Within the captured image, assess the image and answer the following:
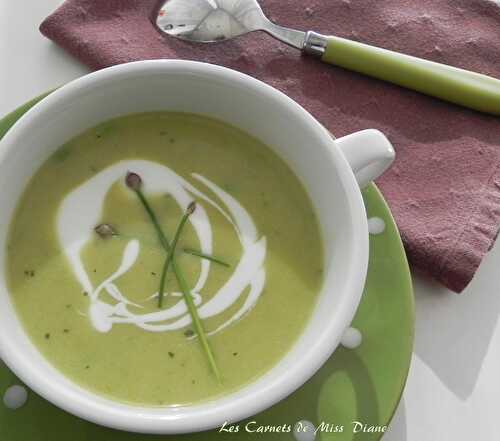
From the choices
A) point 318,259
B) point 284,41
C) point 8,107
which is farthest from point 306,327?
point 8,107

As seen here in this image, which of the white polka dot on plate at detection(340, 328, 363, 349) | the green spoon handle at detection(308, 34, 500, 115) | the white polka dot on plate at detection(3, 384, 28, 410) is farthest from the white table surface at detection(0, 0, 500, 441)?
the white polka dot on plate at detection(3, 384, 28, 410)

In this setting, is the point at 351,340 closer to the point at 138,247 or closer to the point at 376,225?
the point at 376,225

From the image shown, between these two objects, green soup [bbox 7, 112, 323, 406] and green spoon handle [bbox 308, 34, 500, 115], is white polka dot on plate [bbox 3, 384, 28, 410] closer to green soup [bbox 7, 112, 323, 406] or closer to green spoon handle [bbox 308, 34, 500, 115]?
Answer: green soup [bbox 7, 112, 323, 406]

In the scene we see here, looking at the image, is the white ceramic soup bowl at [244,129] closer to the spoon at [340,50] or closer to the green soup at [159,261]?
the green soup at [159,261]

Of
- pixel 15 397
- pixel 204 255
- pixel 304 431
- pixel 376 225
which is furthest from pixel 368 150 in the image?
pixel 15 397

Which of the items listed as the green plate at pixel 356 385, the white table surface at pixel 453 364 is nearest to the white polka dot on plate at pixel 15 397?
the green plate at pixel 356 385

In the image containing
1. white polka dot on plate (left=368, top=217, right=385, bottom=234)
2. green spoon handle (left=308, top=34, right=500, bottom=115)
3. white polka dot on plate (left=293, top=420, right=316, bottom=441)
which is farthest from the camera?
green spoon handle (left=308, top=34, right=500, bottom=115)
